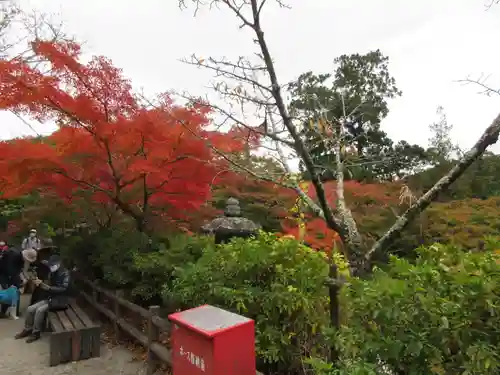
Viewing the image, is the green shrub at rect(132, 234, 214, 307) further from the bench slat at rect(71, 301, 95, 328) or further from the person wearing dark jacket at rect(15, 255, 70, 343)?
the person wearing dark jacket at rect(15, 255, 70, 343)

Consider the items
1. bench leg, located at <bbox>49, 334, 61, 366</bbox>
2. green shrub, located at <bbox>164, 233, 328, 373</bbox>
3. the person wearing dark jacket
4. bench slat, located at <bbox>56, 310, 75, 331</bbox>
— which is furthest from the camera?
the person wearing dark jacket

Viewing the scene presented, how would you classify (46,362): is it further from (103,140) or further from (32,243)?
(32,243)

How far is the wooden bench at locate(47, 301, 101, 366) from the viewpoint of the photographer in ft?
16.3

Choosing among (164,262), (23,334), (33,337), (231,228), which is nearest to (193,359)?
(164,262)

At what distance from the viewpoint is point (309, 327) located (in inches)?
140

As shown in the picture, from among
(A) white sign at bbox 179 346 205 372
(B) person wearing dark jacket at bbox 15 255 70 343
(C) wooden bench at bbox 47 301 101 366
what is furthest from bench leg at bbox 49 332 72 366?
(A) white sign at bbox 179 346 205 372

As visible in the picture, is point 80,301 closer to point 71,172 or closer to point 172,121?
point 71,172

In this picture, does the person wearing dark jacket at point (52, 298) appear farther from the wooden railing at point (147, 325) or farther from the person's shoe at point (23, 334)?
the wooden railing at point (147, 325)

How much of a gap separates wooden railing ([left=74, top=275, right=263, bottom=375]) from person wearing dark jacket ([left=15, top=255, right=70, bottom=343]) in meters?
0.74

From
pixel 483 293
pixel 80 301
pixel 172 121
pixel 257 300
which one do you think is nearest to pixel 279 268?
pixel 257 300

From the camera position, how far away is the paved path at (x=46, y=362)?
15.6 feet

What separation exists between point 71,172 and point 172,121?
2.16 meters

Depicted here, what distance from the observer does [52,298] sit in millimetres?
5941

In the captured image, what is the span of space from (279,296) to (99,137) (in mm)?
4491
